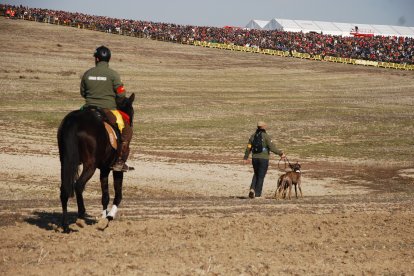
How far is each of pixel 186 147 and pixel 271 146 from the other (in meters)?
12.9

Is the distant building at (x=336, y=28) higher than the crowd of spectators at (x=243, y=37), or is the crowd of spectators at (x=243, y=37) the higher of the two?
the distant building at (x=336, y=28)

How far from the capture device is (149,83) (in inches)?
2218

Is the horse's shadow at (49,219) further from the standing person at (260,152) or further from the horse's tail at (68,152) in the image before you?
the standing person at (260,152)

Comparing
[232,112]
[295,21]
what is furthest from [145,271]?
[295,21]

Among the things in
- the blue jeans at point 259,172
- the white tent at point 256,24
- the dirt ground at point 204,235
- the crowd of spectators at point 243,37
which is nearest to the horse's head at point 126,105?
the dirt ground at point 204,235

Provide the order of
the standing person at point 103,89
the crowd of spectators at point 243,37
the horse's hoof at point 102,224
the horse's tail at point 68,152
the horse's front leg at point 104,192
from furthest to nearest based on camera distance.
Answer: the crowd of spectators at point 243,37 → the horse's front leg at point 104,192 → the standing person at point 103,89 → the horse's hoof at point 102,224 → the horse's tail at point 68,152

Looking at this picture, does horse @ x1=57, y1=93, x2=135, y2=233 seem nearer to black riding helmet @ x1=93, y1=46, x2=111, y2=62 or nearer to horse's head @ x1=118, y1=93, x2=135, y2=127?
horse's head @ x1=118, y1=93, x2=135, y2=127

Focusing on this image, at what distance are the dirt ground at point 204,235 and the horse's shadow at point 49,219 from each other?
0.02m

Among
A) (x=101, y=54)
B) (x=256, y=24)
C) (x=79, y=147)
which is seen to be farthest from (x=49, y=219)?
(x=256, y=24)

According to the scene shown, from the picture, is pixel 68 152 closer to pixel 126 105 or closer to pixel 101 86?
pixel 101 86

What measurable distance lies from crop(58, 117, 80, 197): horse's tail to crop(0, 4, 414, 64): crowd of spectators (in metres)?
79.1

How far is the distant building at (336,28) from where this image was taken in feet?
437

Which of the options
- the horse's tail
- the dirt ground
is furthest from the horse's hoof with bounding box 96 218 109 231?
the horse's tail

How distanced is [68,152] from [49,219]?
6.58ft
